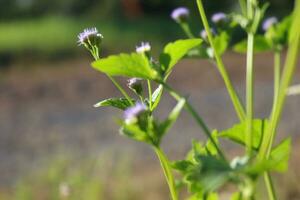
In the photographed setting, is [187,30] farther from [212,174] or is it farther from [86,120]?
[86,120]

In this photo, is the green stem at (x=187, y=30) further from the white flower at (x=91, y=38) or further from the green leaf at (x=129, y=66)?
the green leaf at (x=129, y=66)

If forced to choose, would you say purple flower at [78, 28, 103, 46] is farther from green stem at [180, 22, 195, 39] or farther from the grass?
the grass

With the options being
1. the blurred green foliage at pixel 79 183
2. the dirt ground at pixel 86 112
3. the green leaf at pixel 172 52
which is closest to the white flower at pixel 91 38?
the green leaf at pixel 172 52

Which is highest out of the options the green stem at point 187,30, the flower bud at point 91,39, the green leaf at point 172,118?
the green stem at point 187,30

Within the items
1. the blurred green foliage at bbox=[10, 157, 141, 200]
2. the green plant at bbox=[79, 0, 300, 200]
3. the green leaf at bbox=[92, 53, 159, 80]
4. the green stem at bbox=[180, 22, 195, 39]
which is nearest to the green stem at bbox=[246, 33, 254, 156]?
the green plant at bbox=[79, 0, 300, 200]

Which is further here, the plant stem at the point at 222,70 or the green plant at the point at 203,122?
the plant stem at the point at 222,70

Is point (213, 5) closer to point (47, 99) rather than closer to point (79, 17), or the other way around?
point (79, 17)

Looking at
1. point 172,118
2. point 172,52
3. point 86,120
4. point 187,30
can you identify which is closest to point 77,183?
point 187,30

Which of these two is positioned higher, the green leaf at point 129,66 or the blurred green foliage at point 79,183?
the blurred green foliage at point 79,183
